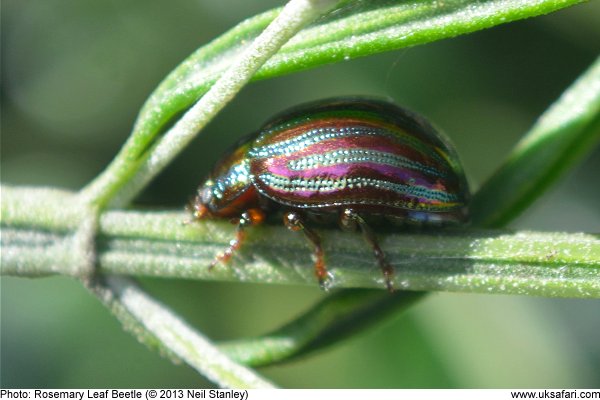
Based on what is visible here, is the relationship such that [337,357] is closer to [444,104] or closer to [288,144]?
[444,104]

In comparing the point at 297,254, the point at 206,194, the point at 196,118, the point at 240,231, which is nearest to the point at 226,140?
the point at 206,194

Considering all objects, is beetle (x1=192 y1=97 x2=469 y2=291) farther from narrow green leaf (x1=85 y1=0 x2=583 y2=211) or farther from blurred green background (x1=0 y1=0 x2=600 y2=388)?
blurred green background (x1=0 y1=0 x2=600 y2=388)

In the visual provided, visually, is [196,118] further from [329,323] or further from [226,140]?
[226,140]

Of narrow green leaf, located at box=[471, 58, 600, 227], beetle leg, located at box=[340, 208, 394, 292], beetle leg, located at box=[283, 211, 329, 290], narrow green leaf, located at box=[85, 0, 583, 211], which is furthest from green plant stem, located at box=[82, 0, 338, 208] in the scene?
narrow green leaf, located at box=[471, 58, 600, 227]

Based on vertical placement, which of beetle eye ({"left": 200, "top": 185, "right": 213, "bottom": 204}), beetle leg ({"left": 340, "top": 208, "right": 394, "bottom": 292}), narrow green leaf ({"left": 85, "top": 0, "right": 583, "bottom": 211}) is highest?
narrow green leaf ({"left": 85, "top": 0, "right": 583, "bottom": 211})

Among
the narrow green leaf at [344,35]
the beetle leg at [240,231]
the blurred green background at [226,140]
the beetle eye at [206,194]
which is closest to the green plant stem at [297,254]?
the beetle leg at [240,231]

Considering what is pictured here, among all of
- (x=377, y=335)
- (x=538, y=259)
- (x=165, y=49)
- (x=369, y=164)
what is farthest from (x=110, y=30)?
(x=538, y=259)
